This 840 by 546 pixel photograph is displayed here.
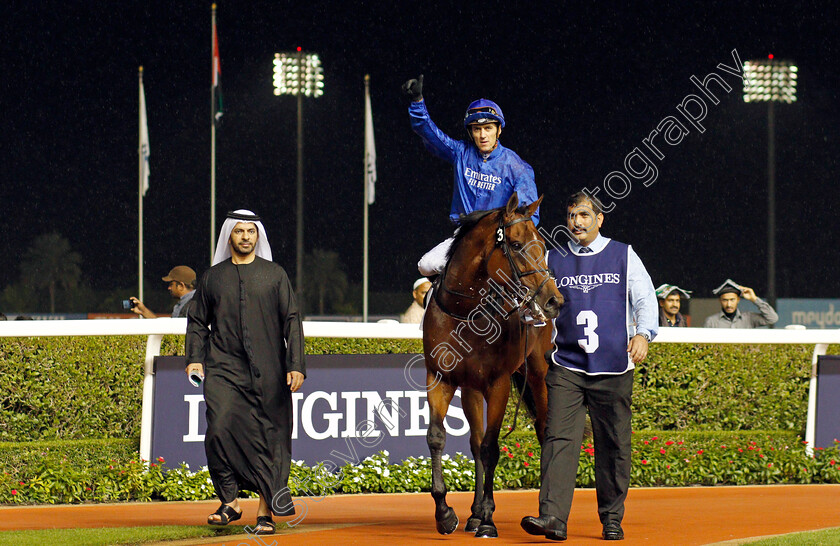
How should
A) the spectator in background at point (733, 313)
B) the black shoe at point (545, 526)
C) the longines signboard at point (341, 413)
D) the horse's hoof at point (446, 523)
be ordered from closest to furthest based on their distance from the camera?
1. the black shoe at point (545, 526)
2. the horse's hoof at point (446, 523)
3. the longines signboard at point (341, 413)
4. the spectator in background at point (733, 313)

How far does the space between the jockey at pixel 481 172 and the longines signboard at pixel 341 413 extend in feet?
6.67

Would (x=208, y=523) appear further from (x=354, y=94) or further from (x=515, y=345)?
(x=354, y=94)

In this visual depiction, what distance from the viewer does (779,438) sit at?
29.6 feet

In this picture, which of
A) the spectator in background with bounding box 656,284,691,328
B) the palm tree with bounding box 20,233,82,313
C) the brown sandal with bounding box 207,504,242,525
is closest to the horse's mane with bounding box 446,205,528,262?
the brown sandal with bounding box 207,504,242,525

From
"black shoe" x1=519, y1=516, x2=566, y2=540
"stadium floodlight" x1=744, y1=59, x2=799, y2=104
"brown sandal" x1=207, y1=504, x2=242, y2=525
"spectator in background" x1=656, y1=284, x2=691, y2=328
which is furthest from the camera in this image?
"stadium floodlight" x1=744, y1=59, x2=799, y2=104

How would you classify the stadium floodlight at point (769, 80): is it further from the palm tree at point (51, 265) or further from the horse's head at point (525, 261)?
the palm tree at point (51, 265)

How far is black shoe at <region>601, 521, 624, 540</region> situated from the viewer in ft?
17.3

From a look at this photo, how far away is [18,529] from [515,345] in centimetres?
308

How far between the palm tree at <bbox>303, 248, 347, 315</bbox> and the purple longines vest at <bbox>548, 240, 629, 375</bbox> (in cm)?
3814

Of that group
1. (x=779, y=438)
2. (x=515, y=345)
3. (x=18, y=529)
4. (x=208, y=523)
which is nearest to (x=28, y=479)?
(x=18, y=529)

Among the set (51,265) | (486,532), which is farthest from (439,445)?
(51,265)

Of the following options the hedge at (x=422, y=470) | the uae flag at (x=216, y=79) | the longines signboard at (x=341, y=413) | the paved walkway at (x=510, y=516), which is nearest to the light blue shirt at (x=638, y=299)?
the paved walkway at (x=510, y=516)

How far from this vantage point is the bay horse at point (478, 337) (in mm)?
5492

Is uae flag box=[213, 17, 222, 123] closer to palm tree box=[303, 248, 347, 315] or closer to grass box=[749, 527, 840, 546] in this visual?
grass box=[749, 527, 840, 546]
